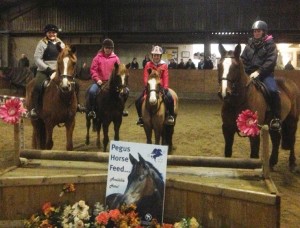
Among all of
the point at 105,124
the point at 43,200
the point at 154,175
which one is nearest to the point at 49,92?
the point at 105,124

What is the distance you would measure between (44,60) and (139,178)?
383 cm

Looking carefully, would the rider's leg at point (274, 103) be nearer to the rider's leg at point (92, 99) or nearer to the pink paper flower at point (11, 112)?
the rider's leg at point (92, 99)

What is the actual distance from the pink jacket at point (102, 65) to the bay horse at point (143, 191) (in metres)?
4.63

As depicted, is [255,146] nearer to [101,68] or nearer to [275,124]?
[275,124]

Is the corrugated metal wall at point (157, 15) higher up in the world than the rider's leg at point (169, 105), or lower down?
higher up

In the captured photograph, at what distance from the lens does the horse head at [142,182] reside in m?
4.39

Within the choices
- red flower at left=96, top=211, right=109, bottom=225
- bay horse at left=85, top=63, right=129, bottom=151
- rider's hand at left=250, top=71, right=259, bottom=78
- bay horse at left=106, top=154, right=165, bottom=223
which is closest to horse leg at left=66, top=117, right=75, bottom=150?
bay horse at left=85, top=63, right=129, bottom=151

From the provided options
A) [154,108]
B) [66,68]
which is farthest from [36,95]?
[154,108]

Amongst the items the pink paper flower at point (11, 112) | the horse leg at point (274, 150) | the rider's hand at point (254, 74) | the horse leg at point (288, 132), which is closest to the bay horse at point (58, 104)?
the pink paper flower at point (11, 112)

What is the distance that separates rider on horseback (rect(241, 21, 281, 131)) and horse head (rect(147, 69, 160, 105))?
164 cm

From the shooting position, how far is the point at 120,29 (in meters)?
25.0

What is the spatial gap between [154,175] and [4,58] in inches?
940

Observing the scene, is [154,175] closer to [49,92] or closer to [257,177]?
[257,177]

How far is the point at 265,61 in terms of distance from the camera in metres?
7.10
